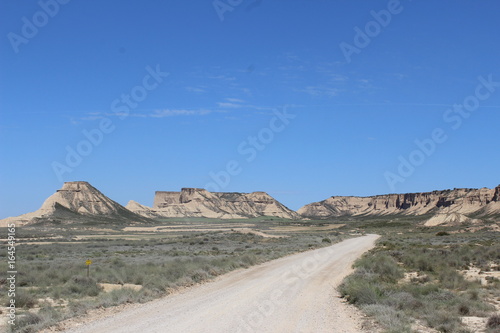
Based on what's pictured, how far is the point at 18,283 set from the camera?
20.0 meters

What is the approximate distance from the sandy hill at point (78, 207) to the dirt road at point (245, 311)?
13520cm

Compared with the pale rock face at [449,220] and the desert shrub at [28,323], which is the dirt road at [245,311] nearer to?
the desert shrub at [28,323]

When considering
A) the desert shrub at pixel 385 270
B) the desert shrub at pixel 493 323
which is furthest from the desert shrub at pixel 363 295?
the desert shrub at pixel 385 270

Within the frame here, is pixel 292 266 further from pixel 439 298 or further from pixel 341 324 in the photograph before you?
pixel 341 324

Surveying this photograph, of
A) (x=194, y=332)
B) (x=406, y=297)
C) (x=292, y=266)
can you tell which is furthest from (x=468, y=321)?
(x=292, y=266)

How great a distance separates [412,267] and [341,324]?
16.2m

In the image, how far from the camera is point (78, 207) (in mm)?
169125

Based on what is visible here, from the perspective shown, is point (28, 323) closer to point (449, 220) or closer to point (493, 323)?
point (493, 323)

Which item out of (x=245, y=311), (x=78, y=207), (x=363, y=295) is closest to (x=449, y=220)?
(x=363, y=295)

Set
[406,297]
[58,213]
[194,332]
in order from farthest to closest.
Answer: [58,213] → [406,297] → [194,332]

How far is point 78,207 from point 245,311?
168088 millimetres

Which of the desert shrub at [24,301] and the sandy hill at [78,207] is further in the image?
the sandy hill at [78,207]

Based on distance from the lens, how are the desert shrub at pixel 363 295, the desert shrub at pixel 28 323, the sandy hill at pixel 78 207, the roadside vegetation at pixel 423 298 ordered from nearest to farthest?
the desert shrub at pixel 28 323
the roadside vegetation at pixel 423 298
the desert shrub at pixel 363 295
the sandy hill at pixel 78 207

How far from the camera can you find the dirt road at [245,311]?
11.3 metres
